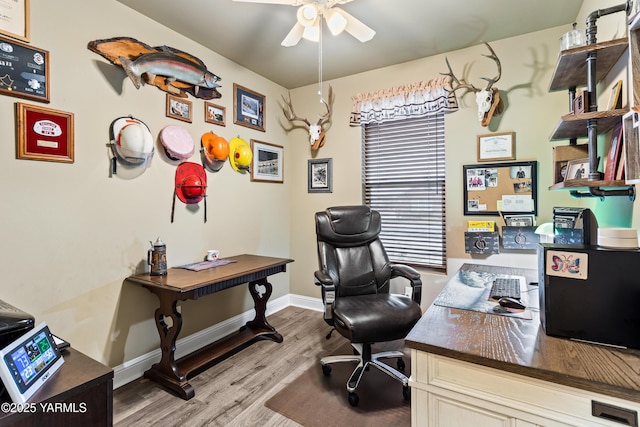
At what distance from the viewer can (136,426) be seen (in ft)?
5.55

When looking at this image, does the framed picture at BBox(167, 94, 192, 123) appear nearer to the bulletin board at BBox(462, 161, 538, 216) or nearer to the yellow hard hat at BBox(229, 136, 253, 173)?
the yellow hard hat at BBox(229, 136, 253, 173)

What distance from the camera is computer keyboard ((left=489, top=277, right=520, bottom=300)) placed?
1.52 metres

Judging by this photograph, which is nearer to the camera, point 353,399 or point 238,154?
point 353,399

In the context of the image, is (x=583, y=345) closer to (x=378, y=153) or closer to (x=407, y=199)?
(x=407, y=199)

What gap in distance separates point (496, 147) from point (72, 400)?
3.05m

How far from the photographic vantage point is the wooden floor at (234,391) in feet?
5.75

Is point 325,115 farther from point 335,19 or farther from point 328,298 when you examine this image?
point 328,298

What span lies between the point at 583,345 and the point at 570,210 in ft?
2.89

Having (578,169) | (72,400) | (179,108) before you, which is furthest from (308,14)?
(72,400)

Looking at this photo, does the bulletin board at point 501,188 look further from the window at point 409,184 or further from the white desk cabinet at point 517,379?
the white desk cabinet at point 517,379

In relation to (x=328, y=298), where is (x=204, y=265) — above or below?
above

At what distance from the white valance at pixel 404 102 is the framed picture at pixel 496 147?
408mm

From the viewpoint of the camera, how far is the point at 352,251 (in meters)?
2.51

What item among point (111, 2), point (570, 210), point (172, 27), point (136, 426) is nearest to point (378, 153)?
point (570, 210)
